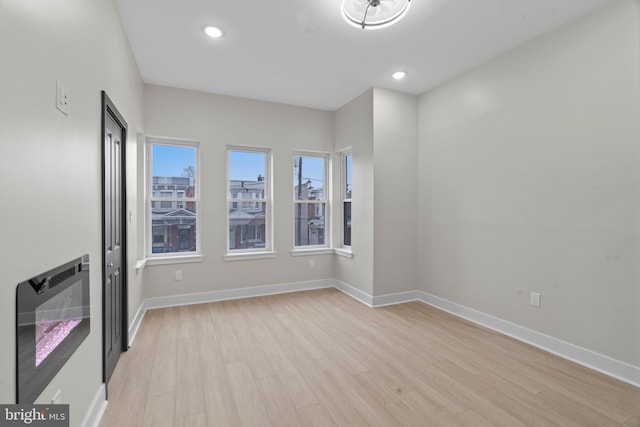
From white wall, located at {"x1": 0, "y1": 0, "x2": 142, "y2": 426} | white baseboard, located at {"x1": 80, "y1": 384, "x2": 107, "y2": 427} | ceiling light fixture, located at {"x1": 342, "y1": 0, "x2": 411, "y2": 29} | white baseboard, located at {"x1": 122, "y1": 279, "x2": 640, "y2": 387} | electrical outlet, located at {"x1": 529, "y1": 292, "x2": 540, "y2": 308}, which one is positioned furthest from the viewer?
electrical outlet, located at {"x1": 529, "y1": 292, "x2": 540, "y2": 308}

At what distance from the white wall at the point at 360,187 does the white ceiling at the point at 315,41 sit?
42 centimetres

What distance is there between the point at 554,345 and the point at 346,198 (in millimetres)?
3011

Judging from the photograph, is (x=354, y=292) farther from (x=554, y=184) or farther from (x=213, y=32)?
(x=213, y=32)

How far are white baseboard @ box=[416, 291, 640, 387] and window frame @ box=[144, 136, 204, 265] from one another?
11.1 feet

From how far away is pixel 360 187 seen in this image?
13.4ft

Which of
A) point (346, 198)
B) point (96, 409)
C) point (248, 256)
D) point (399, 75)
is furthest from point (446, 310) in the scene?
point (96, 409)

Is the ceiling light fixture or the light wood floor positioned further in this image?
the ceiling light fixture

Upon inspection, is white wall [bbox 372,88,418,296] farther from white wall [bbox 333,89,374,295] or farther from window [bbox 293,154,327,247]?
window [bbox 293,154,327,247]

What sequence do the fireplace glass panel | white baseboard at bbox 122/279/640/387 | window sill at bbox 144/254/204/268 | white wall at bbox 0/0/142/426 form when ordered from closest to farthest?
1. white wall at bbox 0/0/142/426
2. the fireplace glass panel
3. white baseboard at bbox 122/279/640/387
4. window sill at bbox 144/254/204/268

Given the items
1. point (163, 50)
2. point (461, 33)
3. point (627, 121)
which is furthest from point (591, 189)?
point (163, 50)

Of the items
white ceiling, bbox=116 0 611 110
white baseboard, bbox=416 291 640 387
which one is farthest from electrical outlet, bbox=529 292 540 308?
white ceiling, bbox=116 0 611 110

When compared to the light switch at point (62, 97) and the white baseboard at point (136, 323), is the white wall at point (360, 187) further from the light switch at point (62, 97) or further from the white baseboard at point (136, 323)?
the light switch at point (62, 97)

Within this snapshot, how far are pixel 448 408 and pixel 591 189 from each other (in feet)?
6.75

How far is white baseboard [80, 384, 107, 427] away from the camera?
1640mm
